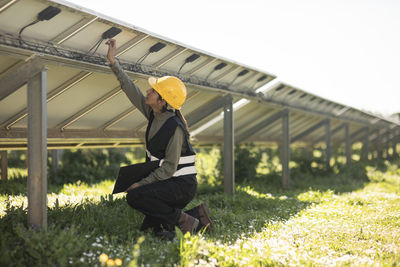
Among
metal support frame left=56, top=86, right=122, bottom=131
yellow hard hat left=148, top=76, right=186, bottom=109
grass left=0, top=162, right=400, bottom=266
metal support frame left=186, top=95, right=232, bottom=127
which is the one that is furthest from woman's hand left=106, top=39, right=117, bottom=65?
metal support frame left=186, top=95, right=232, bottom=127

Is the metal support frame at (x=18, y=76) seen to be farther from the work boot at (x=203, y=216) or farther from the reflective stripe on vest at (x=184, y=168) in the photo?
the work boot at (x=203, y=216)

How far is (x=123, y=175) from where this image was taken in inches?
173

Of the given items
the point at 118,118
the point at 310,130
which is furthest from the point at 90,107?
the point at 310,130

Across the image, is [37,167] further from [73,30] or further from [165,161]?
[73,30]

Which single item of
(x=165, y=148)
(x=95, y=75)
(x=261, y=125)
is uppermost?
(x=95, y=75)

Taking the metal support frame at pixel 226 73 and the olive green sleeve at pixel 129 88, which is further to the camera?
the metal support frame at pixel 226 73

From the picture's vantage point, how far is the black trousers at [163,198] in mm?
4211

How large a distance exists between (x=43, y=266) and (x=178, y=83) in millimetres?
2313

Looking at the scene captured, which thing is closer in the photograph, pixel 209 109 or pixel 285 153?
pixel 209 109

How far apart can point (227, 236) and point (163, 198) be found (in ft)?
2.97

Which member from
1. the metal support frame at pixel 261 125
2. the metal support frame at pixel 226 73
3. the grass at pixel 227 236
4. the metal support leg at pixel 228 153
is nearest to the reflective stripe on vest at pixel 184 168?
the grass at pixel 227 236

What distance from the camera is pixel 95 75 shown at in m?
5.28

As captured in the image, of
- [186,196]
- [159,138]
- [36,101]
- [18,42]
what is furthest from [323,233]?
[18,42]

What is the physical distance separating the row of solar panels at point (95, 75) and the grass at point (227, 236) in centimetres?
129
